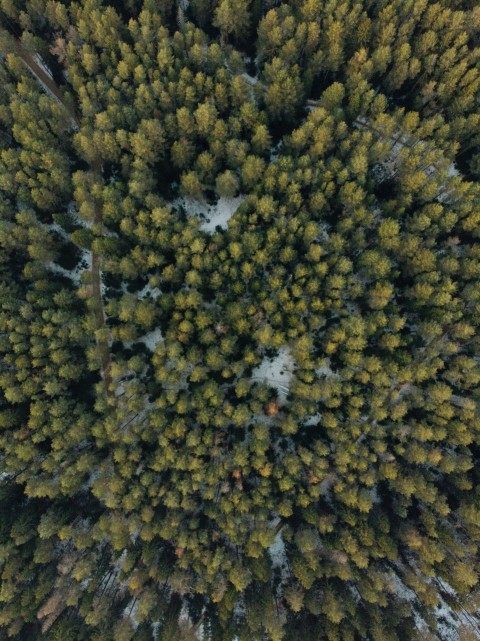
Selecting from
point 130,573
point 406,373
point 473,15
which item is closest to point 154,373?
point 130,573

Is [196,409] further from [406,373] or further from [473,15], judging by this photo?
[473,15]

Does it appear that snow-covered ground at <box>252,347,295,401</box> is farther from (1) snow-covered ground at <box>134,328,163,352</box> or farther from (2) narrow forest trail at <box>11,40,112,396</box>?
(2) narrow forest trail at <box>11,40,112,396</box>

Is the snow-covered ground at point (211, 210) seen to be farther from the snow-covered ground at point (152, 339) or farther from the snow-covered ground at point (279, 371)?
the snow-covered ground at point (279, 371)

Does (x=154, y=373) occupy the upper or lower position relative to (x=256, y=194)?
lower

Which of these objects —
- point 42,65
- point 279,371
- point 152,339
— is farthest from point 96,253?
point 42,65

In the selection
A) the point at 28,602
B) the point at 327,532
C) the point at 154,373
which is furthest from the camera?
the point at 154,373

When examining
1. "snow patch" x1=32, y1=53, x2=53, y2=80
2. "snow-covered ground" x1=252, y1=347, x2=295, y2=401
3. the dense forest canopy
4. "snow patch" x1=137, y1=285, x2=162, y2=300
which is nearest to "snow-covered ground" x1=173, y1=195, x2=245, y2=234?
the dense forest canopy

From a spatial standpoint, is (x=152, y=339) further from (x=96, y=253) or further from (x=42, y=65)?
(x=42, y=65)
